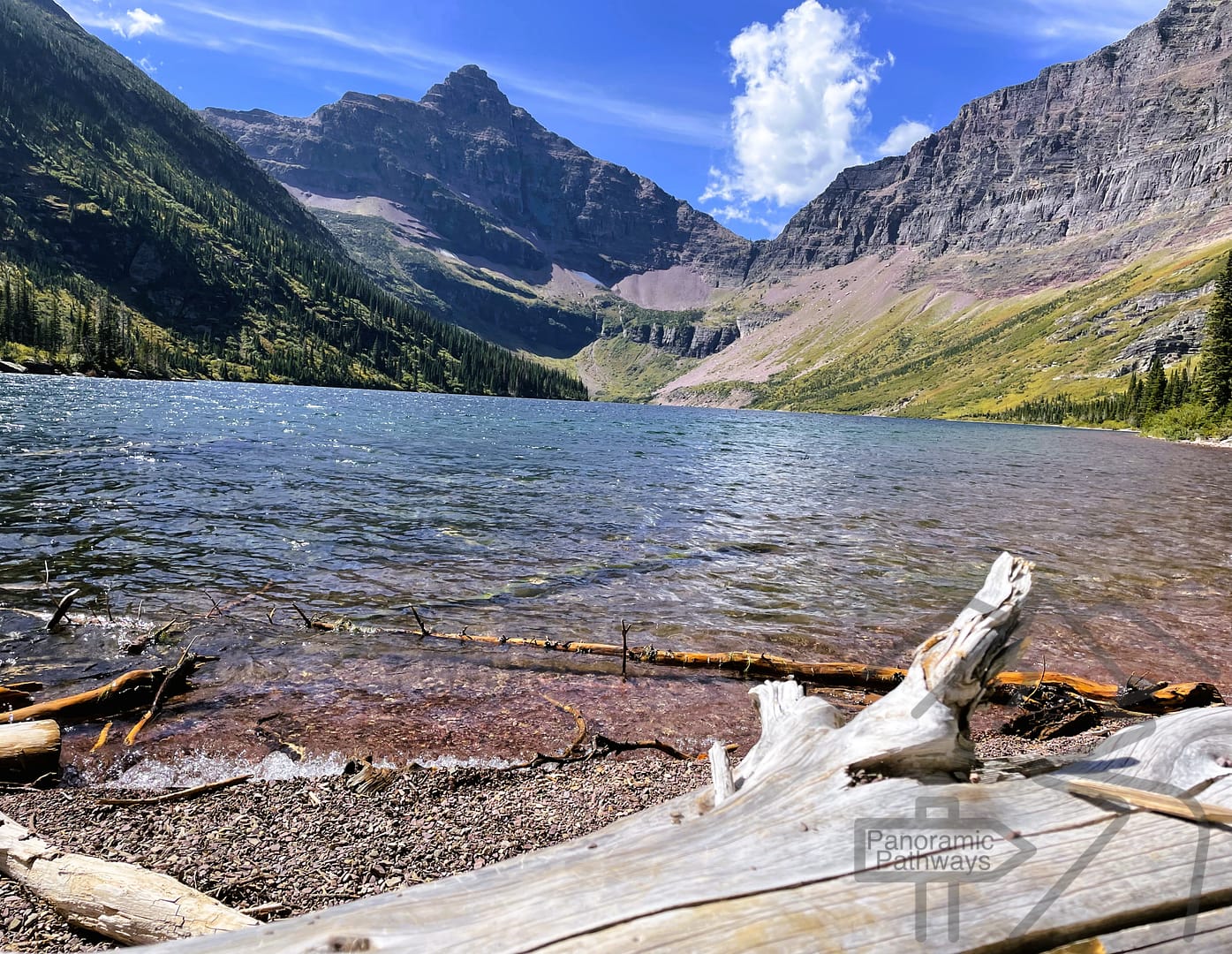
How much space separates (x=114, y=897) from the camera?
14.4 feet

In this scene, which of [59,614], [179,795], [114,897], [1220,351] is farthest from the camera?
[1220,351]

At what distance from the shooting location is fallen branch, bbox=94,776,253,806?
6.36m

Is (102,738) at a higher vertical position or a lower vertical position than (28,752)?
lower

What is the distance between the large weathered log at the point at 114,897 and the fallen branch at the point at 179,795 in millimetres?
1520

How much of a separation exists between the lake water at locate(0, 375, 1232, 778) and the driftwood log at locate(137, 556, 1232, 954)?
0.94 m

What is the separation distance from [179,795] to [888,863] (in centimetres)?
696

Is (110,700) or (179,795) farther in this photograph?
(110,700)

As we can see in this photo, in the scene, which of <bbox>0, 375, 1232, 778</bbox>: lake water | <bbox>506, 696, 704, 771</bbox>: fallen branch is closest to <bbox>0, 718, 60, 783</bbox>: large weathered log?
<bbox>0, 375, 1232, 778</bbox>: lake water

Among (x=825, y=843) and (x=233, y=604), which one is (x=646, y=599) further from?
(x=825, y=843)

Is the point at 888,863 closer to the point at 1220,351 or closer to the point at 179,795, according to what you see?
the point at 179,795

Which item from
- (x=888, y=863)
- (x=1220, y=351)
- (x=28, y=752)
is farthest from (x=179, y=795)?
(x=1220, y=351)

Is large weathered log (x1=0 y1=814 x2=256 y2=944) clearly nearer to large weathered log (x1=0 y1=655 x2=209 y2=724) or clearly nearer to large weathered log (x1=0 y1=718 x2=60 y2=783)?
large weathered log (x1=0 y1=718 x2=60 y2=783)

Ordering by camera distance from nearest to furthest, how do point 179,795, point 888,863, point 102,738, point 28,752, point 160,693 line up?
1. point 888,863
2. point 179,795
3. point 28,752
4. point 102,738
5. point 160,693

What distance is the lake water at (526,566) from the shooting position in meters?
10.4
